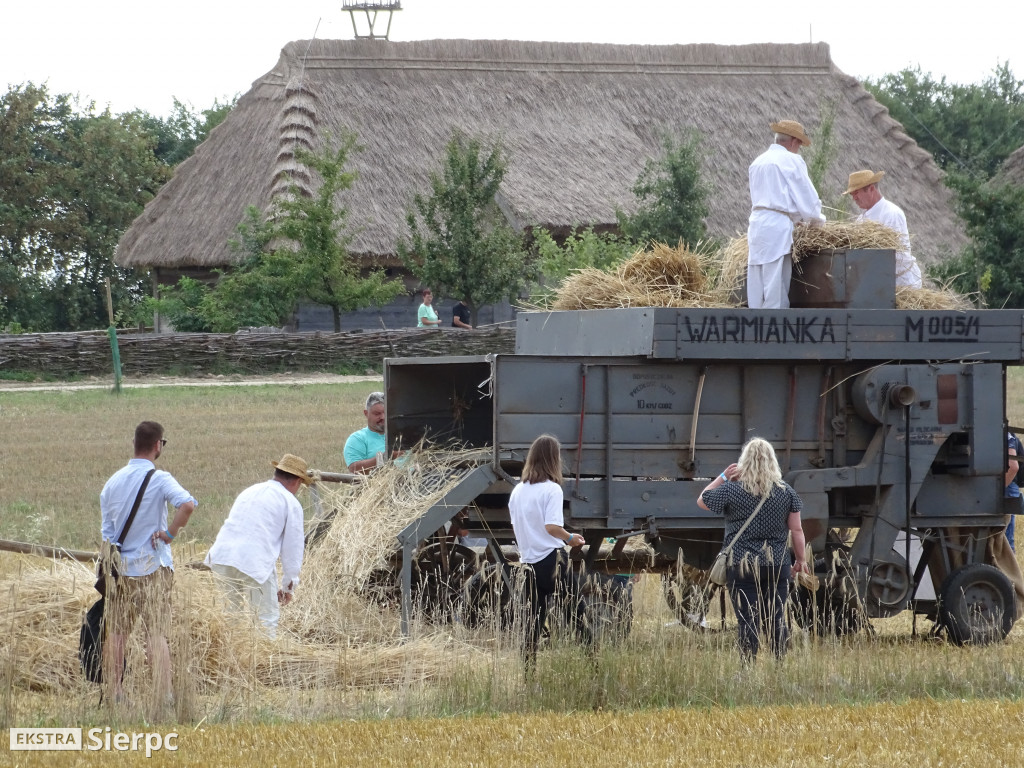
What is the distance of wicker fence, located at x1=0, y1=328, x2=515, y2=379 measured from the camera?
27.5 meters

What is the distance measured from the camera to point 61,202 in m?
46.2

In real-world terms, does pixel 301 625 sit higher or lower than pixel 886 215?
lower

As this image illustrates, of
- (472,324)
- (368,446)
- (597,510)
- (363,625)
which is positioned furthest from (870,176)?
(472,324)

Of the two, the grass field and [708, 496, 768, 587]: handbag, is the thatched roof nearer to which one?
the grass field

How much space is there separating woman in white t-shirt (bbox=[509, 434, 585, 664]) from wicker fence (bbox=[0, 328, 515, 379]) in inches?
732

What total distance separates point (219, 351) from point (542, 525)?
822 inches

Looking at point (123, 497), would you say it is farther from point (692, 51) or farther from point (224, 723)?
point (692, 51)

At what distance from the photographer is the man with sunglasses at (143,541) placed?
7203 mm

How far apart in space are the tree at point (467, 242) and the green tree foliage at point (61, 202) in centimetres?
1815

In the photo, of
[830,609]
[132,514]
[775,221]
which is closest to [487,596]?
[830,609]

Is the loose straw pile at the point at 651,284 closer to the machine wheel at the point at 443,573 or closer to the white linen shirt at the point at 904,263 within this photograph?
the white linen shirt at the point at 904,263

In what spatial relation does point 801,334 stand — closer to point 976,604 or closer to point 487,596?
point 976,604

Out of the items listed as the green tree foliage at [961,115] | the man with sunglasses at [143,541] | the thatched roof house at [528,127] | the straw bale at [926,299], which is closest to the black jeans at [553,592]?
the man with sunglasses at [143,541]

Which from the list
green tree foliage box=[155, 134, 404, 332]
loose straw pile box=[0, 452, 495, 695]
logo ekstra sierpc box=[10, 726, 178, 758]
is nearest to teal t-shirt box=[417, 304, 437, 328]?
green tree foliage box=[155, 134, 404, 332]
